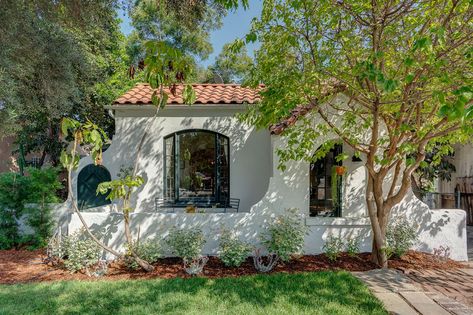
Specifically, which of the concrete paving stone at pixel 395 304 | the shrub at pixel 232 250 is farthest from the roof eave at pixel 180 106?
the concrete paving stone at pixel 395 304

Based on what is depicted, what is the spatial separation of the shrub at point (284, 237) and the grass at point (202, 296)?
0.67 metres

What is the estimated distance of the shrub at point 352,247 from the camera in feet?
26.2

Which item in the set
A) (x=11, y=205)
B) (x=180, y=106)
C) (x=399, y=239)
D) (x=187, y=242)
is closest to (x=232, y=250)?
(x=187, y=242)

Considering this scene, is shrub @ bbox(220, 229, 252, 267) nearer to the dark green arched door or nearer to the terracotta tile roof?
the terracotta tile roof

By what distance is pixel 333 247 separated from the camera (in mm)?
7762

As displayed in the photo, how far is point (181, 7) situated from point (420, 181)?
40.8 feet

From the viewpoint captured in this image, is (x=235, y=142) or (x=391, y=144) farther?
(x=235, y=142)

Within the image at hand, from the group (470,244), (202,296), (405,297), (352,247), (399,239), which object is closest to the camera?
(405,297)

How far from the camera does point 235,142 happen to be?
10695 mm

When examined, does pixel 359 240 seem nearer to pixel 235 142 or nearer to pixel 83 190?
pixel 235 142

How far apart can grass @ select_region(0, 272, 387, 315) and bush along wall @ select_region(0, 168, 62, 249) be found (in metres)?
3.33

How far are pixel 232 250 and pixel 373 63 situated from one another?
4952 millimetres

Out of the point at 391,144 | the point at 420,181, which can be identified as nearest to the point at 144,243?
the point at 391,144

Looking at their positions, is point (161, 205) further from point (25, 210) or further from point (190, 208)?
point (25, 210)
